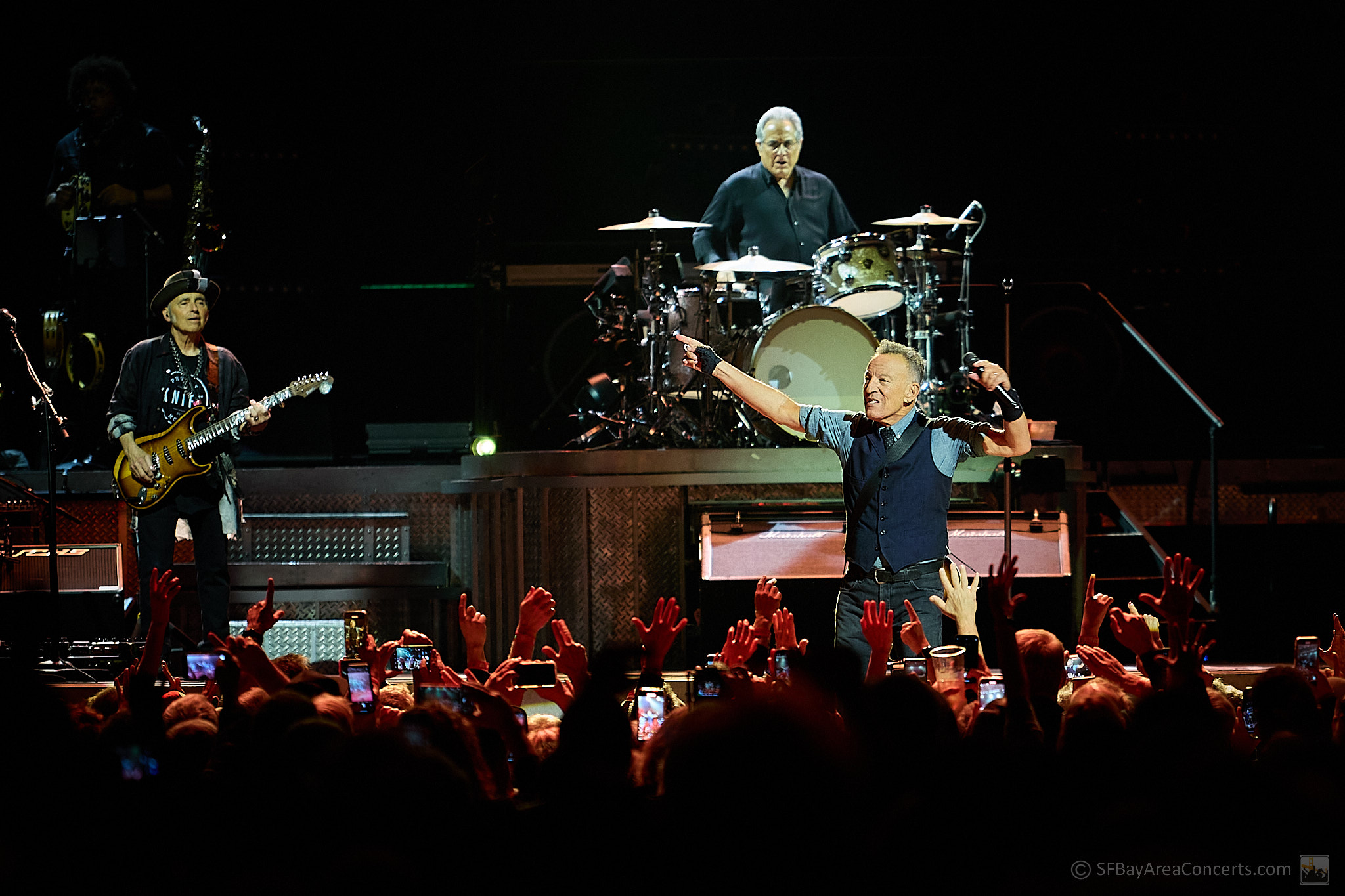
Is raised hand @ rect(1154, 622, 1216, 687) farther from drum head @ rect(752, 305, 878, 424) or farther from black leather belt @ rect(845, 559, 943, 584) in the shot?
drum head @ rect(752, 305, 878, 424)

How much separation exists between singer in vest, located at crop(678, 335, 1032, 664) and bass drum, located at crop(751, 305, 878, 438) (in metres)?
2.65

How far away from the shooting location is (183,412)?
658 centimetres

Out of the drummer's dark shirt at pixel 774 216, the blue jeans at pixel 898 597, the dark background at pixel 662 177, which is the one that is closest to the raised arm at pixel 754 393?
the blue jeans at pixel 898 597

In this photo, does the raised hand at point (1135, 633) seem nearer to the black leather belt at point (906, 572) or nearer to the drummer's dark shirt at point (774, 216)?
the black leather belt at point (906, 572)

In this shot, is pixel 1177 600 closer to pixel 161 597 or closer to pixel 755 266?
pixel 161 597

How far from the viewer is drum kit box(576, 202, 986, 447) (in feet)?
25.7

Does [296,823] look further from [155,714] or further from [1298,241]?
[1298,241]

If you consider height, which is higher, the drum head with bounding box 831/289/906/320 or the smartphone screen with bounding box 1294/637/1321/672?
the drum head with bounding box 831/289/906/320

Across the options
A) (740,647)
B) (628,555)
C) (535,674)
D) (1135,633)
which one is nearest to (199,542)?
(628,555)

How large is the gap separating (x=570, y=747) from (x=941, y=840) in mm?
781

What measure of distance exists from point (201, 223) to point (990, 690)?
293 inches

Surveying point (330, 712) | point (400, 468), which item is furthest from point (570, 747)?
point (400, 468)

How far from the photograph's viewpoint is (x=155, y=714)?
111 inches

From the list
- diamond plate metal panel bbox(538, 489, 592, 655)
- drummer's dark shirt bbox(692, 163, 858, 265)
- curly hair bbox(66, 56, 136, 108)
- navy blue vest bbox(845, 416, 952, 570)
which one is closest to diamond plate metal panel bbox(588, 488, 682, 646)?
diamond plate metal panel bbox(538, 489, 592, 655)
